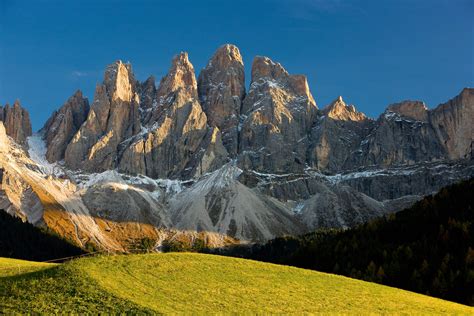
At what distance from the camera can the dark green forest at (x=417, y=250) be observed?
283ft

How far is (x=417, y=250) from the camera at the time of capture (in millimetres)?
97688

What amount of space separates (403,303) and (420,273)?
47369 mm

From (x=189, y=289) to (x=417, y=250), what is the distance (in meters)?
65.3

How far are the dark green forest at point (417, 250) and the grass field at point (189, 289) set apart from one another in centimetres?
3700

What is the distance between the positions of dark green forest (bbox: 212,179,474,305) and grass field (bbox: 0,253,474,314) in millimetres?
36997

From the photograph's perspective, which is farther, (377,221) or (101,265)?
(377,221)

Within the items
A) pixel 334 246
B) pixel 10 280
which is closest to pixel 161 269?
pixel 10 280

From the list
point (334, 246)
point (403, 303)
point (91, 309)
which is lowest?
point (91, 309)

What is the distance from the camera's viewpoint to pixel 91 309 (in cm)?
3494

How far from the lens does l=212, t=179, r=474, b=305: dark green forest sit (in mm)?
86250

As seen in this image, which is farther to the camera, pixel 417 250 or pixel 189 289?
pixel 417 250

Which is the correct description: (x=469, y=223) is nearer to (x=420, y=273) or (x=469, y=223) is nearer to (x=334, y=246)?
(x=420, y=273)

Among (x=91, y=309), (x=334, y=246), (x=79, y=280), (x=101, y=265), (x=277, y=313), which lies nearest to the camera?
(x=91, y=309)

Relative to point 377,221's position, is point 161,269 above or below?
below
